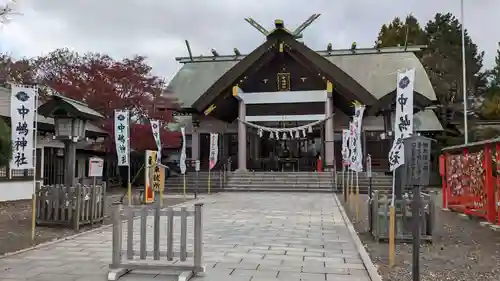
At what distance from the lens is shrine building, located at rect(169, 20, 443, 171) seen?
26.9m

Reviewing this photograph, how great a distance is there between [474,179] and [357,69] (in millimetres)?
24078

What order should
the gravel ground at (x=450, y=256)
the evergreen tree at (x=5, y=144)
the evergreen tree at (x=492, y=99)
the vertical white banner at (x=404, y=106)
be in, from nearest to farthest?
the gravel ground at (x=450, y=256) → the vertical white banner at (x=404, y=106) → the evergreen tree at (x=5, y=144) → the evergreen tree at (x=492, y=99)

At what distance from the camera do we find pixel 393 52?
117 ft

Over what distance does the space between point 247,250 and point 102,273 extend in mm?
2572

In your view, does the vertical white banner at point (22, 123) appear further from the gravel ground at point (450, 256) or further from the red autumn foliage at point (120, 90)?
the red autumn foliage at point (120, 90)

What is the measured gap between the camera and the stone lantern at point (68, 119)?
1080cm

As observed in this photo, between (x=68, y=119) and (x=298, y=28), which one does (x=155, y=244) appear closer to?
(x=68, y=119)

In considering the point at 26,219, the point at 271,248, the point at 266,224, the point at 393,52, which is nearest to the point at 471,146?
the point at 266,224

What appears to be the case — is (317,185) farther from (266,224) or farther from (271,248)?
(271,248)

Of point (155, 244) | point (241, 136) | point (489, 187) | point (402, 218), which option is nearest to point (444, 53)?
point (241, 136)

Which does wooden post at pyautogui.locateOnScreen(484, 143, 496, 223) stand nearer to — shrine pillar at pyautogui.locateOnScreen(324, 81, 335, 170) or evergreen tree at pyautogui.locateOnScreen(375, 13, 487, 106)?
shrine pillar at pyautogui.locateOnScreen(324, 81, 335, 170)

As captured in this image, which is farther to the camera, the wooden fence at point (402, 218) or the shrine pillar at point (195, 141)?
the shrine pillar at point (195, 141)

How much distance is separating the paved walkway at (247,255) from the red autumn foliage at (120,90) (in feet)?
42.6

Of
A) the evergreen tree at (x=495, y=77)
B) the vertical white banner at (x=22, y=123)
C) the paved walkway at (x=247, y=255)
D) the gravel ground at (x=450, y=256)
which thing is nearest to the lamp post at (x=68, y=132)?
the vertical white banner at (x=22, y=123)
